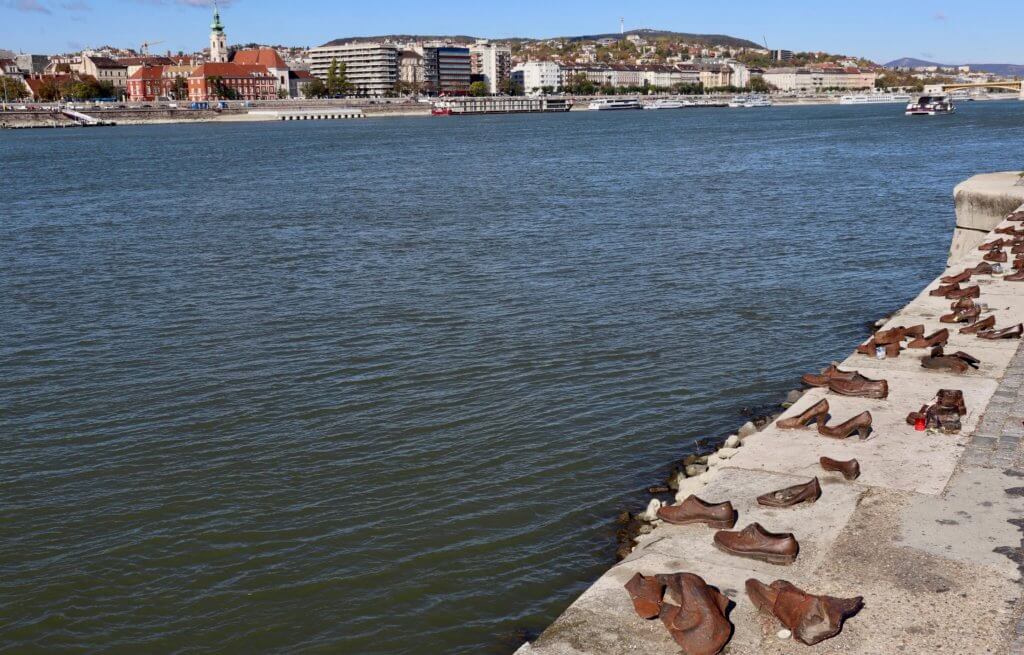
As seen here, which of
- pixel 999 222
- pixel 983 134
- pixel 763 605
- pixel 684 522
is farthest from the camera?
pixel 983 134

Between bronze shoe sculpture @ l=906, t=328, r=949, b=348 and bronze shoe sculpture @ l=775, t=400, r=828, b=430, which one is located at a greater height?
bronze shoe sculpture @ l=906, t=328, r=949, b=348

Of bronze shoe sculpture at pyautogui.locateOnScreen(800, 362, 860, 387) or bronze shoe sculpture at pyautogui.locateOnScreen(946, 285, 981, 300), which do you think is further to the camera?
bronze shoe sculpture at pyautogui.locateOnScreen(946, 285, 981, 300)

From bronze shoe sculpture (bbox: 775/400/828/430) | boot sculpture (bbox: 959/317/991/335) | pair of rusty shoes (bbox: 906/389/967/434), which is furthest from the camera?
boot sculpture (bbox: 959/317/991/335)

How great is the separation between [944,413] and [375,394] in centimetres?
792

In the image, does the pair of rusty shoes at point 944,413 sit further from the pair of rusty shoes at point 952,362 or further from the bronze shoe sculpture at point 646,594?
the bronze shoe sculpture at point 646,594

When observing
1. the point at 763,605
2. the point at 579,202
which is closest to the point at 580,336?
the point at 763,605

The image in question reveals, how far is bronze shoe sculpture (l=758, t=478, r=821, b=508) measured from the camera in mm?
7727

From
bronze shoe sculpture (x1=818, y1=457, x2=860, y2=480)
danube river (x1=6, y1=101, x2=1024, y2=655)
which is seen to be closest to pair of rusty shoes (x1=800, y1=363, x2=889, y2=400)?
bronze shoe sculpture (x1=818, y1=457, x2=860, y2=480)

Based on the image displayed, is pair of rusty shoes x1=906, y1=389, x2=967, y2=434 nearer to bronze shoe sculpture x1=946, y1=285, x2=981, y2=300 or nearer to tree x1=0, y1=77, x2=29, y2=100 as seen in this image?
bronze shoe sculpture x1=946, y1=285, x2=981, y2=300

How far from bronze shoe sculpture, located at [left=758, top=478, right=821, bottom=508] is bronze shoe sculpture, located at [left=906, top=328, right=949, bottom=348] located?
4525 mm

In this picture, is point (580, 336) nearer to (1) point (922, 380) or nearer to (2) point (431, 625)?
(1) point (922, 380)

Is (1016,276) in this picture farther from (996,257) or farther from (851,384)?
(851,384)

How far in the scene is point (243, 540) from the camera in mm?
10039

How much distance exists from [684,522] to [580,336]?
9774 mm
